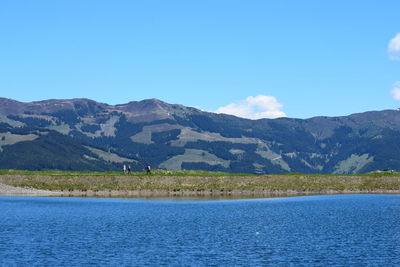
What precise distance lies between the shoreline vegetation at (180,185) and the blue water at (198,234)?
→ 27770 millimetres

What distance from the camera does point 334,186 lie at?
504 ft

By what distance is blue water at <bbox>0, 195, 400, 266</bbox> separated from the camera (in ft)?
173

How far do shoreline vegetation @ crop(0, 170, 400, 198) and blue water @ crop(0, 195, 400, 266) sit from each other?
91.1ft

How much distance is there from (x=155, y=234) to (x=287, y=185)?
8455cm

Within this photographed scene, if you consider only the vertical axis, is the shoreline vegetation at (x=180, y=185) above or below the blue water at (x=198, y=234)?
above

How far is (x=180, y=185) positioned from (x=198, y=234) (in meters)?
75.1

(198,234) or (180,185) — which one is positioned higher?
(180,185)

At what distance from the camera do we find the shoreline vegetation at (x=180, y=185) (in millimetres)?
139125

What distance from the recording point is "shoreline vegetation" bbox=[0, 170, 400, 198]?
13912 cm

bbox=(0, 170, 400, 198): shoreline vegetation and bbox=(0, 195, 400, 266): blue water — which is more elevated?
bbox=(0, 170, 400, 198): shoreline vegetation

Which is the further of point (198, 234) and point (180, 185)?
point (180, 185)

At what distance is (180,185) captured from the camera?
5659 inches

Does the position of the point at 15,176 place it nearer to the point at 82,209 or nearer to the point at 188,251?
the point at 82,209

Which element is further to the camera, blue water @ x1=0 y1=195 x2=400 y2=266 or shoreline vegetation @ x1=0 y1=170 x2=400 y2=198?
shoreline vegetation @ x1=0 y1=170 x2=400 y2=198
